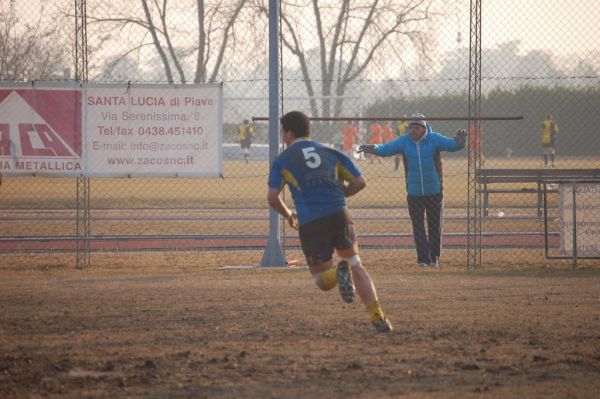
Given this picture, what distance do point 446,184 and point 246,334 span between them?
25.0 metres

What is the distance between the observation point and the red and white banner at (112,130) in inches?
488

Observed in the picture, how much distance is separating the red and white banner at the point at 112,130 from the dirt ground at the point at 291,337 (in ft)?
4.59

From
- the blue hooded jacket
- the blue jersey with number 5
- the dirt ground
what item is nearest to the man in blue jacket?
the blue hooded jacket

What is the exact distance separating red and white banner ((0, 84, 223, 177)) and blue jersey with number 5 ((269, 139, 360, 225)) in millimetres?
4852

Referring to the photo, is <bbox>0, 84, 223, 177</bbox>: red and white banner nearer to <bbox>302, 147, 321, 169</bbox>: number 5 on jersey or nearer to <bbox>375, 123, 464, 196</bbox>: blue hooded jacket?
<bbox>375, 123, 464, 196</bbox>: blue hooded jacket

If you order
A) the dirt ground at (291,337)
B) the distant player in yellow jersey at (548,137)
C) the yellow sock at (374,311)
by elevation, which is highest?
the distant player in yellow jersey at (548,137)

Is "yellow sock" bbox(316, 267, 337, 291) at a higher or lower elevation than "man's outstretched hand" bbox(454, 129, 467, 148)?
lower

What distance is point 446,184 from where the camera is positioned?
32219mm

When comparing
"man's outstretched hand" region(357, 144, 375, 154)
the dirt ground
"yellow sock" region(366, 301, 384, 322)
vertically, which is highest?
"man's outstretched hand" region(357, 144, 375, 154)

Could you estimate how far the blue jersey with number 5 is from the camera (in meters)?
7.64

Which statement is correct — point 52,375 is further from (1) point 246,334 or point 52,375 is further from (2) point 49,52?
(2) point 49,52

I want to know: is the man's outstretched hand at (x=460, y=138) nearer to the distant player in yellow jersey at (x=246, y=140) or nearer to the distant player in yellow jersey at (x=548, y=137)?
the distant player in yellow jersey at (x=548, y=137)

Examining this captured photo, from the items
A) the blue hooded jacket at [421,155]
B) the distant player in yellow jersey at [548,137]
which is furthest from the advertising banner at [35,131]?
the distant player in yellow jersey at [548,137]

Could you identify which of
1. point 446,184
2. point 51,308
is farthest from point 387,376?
point 446,184
